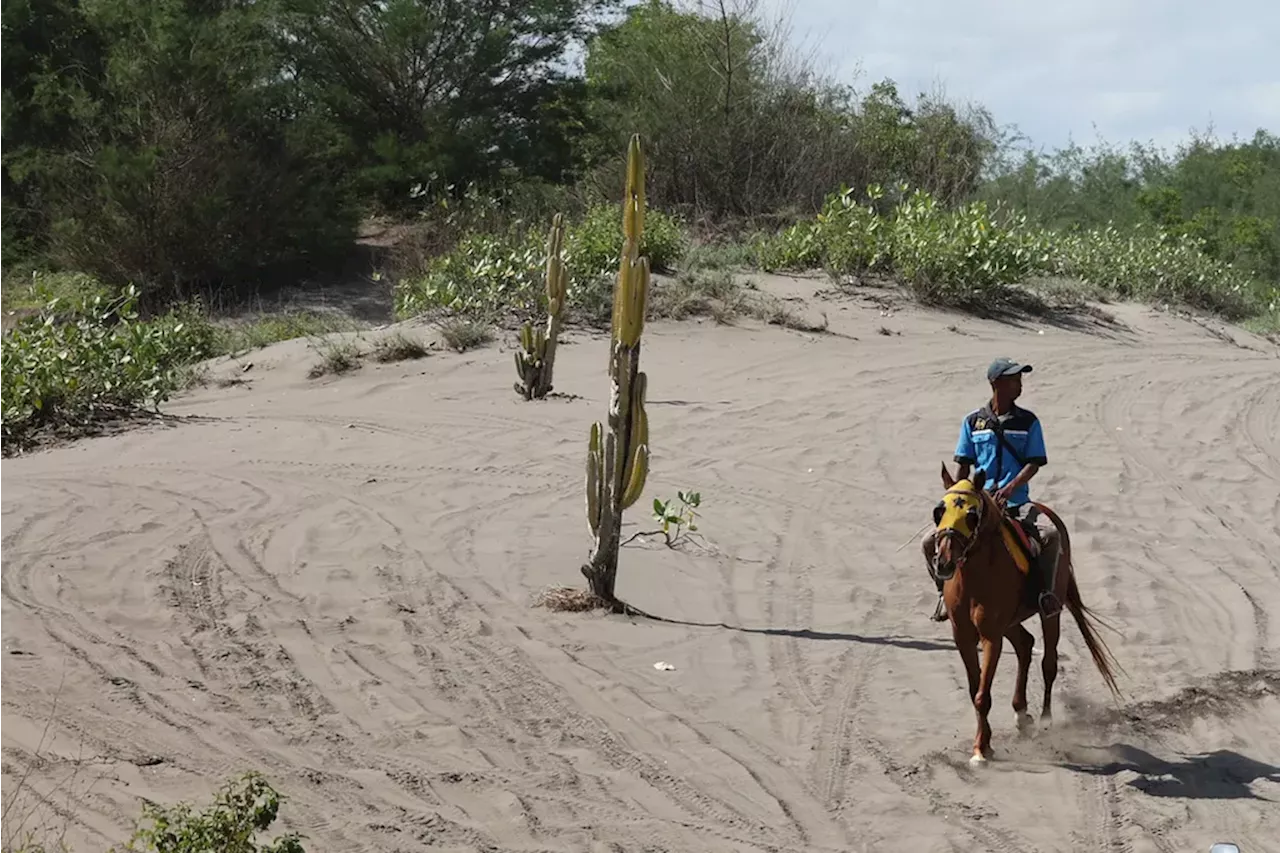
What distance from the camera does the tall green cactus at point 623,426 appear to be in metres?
9.02

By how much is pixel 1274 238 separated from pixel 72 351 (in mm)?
26115

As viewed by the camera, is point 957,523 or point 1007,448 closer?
point 957,523

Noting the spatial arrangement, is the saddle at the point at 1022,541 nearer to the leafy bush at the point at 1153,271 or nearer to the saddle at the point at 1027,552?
the saddle at the point at 1027,552

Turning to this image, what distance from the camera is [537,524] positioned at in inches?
455

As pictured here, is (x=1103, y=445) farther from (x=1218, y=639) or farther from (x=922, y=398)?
(x=1218, y=639)

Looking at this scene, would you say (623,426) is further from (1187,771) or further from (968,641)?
(1187,771)

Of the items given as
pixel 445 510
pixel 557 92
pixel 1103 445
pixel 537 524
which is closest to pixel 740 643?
pixel 537 524

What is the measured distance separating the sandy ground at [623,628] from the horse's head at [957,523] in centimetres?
111

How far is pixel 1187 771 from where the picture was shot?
7008mm

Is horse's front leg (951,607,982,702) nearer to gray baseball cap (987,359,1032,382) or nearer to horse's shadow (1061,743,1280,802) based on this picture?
horse's shadow (1061,743,1280,802)

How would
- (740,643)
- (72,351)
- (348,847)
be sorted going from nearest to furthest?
(348,847), (740,643), (72,351)

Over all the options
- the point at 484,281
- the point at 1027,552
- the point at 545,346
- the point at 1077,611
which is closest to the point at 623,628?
the point at 1077,611

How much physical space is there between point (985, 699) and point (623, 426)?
313 centimetres

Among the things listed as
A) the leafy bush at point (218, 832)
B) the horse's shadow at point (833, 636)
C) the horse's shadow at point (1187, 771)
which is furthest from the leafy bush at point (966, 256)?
the leafy bush at point (218, 832)
